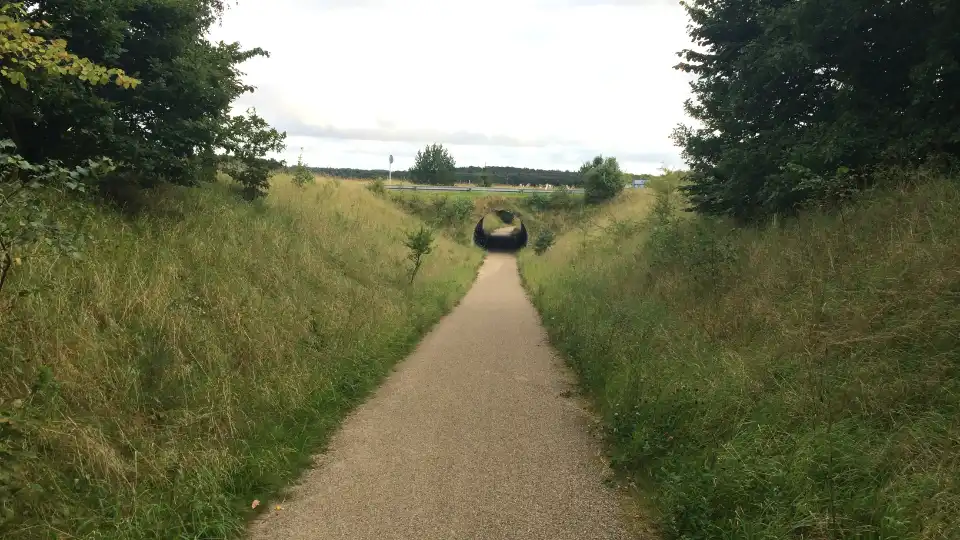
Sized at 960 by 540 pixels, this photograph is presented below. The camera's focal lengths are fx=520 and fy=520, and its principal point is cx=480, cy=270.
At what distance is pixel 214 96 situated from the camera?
8562 millimetres

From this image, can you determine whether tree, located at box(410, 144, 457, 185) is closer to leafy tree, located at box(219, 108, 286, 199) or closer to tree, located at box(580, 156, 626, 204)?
tree, located at box(580, 156, 626, 204)

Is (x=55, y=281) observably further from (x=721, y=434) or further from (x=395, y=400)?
(x=721, y=434)

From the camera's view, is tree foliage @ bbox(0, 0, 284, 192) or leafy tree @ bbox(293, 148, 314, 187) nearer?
tree foliage @ bbox(0, 0, 284, 192)

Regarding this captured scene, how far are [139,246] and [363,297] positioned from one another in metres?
4.46

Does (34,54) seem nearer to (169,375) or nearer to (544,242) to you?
(169,375)

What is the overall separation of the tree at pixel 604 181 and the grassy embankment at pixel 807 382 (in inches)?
Result: 1068

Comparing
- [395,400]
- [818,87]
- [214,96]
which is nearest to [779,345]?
[395,400]

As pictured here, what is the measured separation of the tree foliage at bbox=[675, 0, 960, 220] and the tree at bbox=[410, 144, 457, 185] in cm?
5423

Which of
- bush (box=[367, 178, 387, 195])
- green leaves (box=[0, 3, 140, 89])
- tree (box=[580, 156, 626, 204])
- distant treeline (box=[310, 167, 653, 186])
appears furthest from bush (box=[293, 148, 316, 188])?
distant treeline (box=[310, 167, 653, 186])

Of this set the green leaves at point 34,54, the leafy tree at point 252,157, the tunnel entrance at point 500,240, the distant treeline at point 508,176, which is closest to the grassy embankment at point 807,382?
the green leaves at point 34,54

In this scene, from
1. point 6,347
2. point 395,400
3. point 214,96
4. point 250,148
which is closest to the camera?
point 6,347

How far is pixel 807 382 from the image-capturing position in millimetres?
4465

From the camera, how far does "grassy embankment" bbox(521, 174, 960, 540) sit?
3.30m

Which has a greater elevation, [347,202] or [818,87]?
[818,87]
